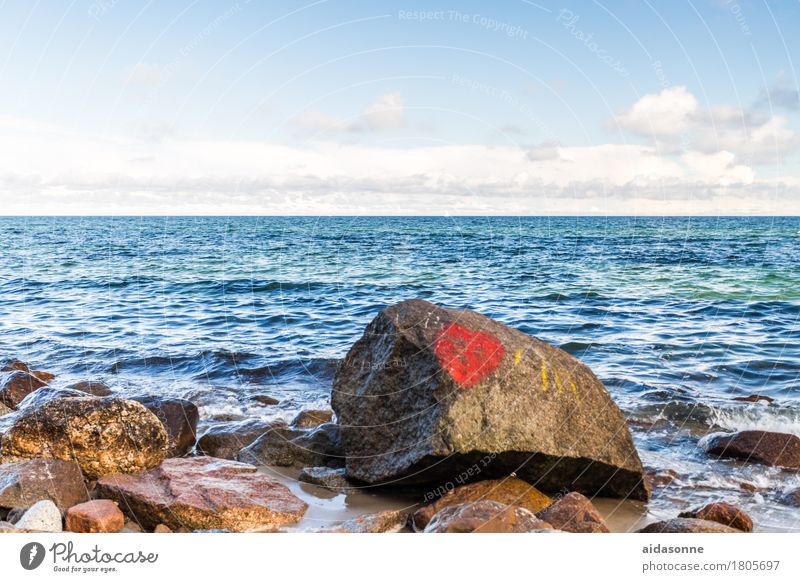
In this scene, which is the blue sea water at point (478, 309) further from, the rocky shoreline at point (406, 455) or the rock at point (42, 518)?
the rock at point (42, 518)

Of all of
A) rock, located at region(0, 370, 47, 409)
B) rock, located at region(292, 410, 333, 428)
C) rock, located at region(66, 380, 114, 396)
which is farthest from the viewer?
rock, located at region(66, 380, 114, 396)

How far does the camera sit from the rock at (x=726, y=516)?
6.27m

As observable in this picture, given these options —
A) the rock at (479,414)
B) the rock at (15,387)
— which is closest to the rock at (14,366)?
the rock at (15,387)

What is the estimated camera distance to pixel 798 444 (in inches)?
337

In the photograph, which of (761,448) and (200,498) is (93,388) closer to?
(200,498)

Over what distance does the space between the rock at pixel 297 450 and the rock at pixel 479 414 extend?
2.64ft

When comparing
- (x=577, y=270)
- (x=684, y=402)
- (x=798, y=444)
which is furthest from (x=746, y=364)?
(x=577, y=270)

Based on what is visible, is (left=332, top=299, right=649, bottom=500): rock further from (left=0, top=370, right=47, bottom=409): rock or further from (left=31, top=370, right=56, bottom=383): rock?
(left=31, top=370, right=56, bottom=383): rock

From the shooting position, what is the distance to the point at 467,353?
7004mm

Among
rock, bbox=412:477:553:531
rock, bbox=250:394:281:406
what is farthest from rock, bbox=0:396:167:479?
rock, bbox=250:394:281:406

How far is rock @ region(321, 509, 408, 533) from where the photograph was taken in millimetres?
5895

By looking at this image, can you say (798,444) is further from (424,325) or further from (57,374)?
(57,374)
